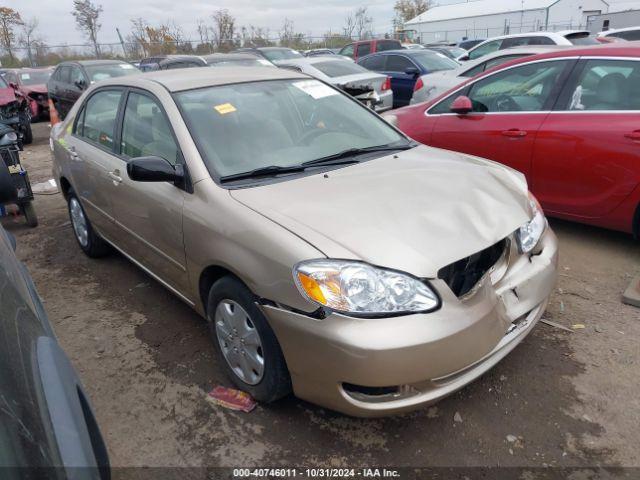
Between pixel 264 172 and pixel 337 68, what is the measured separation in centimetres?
843

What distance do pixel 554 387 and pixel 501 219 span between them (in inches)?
37.5

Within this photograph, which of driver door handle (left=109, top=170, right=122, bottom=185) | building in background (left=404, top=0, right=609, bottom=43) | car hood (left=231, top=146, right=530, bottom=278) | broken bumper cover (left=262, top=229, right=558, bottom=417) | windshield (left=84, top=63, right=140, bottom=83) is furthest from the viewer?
building in background (left=404, top=0, right=609, bottom=43)

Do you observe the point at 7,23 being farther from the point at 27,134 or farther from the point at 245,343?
the point at 245,343

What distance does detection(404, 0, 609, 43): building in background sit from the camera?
46531mm

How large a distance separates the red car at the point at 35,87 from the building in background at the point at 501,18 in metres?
34.4

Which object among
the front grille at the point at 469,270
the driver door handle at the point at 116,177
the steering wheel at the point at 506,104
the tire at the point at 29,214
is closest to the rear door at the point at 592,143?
the steering wheel at the point at 506,104

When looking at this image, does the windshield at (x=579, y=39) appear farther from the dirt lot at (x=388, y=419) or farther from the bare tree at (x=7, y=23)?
the bare tree at (x=7, y=23)

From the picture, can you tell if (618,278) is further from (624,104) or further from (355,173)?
(355,173)

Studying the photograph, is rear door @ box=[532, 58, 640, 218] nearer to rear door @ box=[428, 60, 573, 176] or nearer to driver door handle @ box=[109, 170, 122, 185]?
rear door @ box=[428, 60, 573, 176]

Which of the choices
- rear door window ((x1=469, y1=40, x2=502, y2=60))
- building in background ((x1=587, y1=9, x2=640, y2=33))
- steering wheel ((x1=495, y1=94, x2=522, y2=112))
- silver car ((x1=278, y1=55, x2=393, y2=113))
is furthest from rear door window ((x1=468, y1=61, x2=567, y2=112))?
building in background ((x1=587, y1=9, x2=640, y2=33))

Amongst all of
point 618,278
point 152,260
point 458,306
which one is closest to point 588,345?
point 618,278

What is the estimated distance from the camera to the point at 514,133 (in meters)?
4.39

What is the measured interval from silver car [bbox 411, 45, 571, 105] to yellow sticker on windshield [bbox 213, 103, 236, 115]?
4.24 meters

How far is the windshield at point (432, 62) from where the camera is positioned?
10.8 metres
